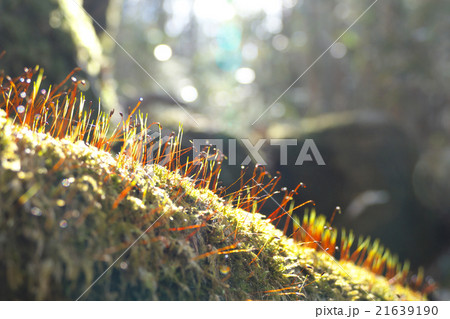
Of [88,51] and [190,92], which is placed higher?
[190,92]

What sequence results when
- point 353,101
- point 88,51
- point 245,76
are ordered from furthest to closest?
1. point 245,76
2. point 353,101
3. point 88,51

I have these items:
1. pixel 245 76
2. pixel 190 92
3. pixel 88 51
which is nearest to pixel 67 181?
pixel 88 51

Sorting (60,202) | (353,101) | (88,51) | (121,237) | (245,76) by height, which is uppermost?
(245,76)

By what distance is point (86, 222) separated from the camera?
1302mm

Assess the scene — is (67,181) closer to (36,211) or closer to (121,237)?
(36,211)

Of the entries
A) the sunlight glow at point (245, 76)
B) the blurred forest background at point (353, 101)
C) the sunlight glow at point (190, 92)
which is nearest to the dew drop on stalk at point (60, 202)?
the blurred forest background at point (353, 101)

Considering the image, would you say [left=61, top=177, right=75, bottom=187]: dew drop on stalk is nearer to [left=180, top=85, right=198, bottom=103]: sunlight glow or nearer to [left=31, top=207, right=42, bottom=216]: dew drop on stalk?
[left=31, top=207, right=42, bottom=216]: dew drop on stalk

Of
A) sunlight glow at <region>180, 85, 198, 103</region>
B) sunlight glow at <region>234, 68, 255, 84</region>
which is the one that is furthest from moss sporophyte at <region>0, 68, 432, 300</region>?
sunlight glow at <region>234, 68, 255, 84</region>

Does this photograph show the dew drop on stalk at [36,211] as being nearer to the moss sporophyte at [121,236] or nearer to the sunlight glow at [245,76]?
the moss sporophyte at [121,236]

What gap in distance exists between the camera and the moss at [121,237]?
1167mm

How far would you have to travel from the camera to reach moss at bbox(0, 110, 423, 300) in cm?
117

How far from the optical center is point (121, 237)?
137 centimetres
